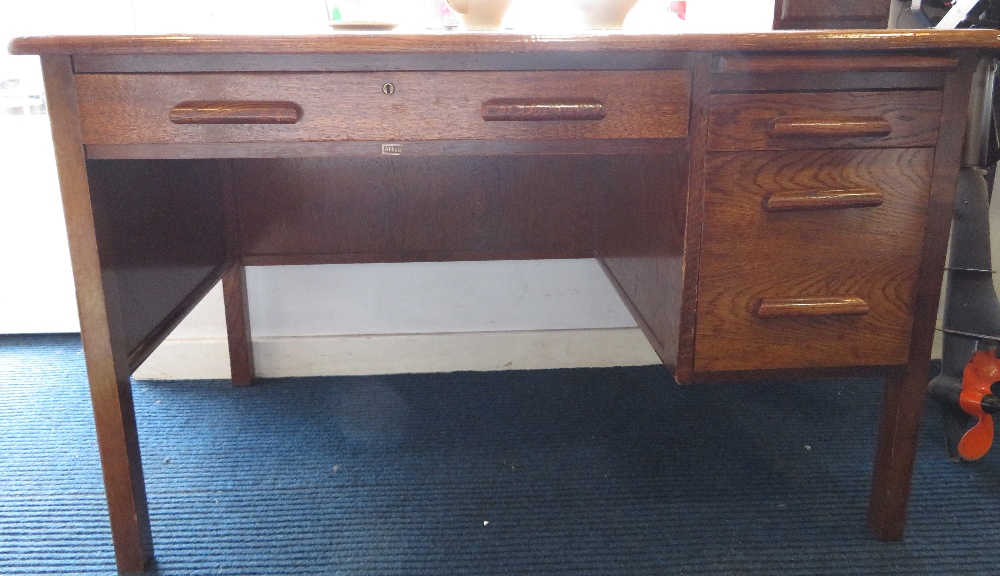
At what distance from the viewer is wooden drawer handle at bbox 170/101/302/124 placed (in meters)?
0.84

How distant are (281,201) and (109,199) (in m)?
0.54

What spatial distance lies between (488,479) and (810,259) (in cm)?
62

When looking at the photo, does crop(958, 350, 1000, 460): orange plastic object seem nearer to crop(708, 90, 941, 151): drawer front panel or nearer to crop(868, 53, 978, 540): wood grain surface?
crop(868, 53, 978, 540): wood grain surface

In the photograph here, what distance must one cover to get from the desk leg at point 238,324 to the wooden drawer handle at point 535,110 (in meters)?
0.86

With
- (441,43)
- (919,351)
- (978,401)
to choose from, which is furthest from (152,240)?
(978,401)

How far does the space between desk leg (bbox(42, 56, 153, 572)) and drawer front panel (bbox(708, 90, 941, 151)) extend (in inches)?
29.5

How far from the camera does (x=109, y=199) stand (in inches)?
37.2

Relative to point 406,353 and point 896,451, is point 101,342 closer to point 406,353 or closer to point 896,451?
point 406,353

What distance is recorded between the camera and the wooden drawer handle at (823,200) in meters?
0.90

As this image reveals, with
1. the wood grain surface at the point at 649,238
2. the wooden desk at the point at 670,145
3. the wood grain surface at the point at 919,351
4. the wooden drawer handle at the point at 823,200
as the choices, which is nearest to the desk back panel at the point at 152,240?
the wooden desk at the point at 670,145

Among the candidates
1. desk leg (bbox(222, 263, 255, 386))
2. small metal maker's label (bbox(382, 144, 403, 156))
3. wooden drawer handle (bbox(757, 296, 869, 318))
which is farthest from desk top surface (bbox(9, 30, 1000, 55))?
desk leg (bbox(222, 263, 255, 386))

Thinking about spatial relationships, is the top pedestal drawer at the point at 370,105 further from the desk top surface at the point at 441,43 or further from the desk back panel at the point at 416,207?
the desk back panel at the point at 416,207

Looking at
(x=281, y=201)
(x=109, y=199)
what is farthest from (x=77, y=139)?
(x=281, y=201)

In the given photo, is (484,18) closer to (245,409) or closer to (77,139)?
(77,139)
